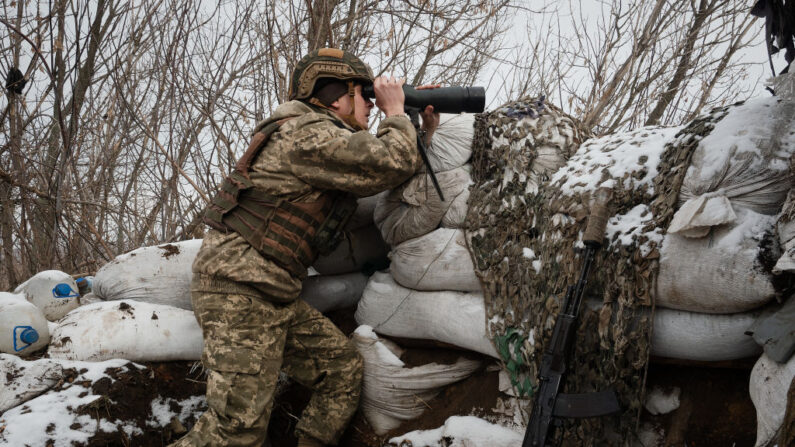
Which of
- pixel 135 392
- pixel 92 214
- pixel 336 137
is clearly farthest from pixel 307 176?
→ pixel 92 214

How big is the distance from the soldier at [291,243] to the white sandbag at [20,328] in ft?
2.56

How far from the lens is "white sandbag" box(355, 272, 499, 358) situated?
200 centimetres

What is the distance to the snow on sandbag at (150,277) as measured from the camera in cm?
246

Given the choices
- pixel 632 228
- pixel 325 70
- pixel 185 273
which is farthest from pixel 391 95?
pixel 185 273

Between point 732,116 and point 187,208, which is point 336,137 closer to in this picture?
point 732,116

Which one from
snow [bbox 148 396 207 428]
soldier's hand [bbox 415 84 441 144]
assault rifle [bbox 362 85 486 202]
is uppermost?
assault rifle [bbox 362 85 486 202]

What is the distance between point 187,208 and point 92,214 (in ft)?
2.80

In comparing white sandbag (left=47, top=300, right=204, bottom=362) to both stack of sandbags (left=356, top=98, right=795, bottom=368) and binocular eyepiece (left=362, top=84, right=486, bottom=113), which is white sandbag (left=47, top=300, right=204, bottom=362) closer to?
binocular eyepiece (left=362, top=84, right=486, bottom=113)

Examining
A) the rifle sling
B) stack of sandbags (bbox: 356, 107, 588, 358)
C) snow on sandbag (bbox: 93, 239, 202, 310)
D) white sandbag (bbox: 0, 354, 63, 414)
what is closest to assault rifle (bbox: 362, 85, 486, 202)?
stack of sandbags (bbox: 356, 107, 588, 358)

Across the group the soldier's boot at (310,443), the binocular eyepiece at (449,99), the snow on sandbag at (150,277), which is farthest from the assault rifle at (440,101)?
the snow on sandbag at (150,277)

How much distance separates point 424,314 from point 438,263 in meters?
0.22

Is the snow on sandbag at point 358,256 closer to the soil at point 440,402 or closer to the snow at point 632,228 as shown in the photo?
the soil at point 440,402

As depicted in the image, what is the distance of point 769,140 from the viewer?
4.89ft

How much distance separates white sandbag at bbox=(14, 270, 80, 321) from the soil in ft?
2.13
